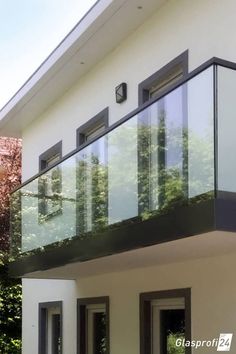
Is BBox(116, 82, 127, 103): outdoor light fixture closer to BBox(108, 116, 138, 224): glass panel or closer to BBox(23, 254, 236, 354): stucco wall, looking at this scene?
BBox(108, 116, 138, 224): glass panel

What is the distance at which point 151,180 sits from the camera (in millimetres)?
7016

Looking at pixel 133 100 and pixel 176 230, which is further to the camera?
pixel 133 100

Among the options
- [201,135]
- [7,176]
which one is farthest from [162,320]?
[7,176]

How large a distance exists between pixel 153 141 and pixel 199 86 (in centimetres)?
102

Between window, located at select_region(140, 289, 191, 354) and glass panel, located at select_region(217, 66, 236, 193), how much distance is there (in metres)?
2.55

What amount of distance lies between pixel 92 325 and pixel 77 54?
14.5 feet

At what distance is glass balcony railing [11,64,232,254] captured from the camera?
6.07 metres

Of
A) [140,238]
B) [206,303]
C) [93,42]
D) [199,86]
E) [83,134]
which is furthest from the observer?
[83,134]

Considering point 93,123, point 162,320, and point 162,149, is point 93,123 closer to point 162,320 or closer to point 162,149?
point 162,320

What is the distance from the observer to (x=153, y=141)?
23.2 ft

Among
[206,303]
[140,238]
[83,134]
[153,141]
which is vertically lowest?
[206,303]

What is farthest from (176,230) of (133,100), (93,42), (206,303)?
(93,42)

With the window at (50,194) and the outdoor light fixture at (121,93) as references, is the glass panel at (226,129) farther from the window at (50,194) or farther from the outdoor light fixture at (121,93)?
the outdoor light fixture at (121,93)

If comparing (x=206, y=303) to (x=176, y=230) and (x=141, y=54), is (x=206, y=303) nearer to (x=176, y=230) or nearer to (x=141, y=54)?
(x=176, y=230)
